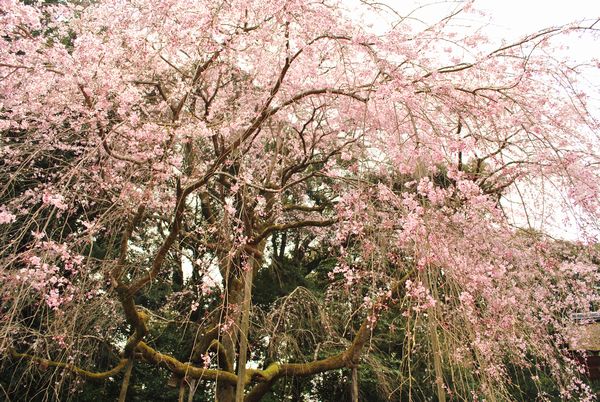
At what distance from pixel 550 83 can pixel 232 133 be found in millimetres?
2969

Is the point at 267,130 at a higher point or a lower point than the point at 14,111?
higher

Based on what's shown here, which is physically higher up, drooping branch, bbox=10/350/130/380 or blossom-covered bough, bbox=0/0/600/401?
blossom-covered bough, bbox=0/0/600/401

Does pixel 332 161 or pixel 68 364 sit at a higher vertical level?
pixel 332 161

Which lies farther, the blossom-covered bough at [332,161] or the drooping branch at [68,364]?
the drooping branch at [68,364]

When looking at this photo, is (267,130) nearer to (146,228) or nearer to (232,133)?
(232,133)

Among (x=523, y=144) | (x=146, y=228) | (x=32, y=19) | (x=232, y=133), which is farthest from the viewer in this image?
(x=146, y=228)

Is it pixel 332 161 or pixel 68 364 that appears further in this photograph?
pixel 332 161

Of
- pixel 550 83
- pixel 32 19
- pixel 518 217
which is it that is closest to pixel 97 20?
pixel 32 19

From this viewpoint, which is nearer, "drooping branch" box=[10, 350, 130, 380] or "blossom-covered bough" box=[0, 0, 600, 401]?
"blossom-covered bough" box=[0, 0, 600, 401]

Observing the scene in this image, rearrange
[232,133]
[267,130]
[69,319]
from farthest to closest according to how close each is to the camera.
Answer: [267,130] < [232,133] < [69,319]

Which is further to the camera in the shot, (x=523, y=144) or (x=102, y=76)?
→ (x=523, y=144)

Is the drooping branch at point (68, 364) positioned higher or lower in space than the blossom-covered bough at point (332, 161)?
lower

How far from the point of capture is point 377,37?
3162 millimetres

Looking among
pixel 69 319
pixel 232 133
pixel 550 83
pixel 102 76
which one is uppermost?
pixel 232 133
